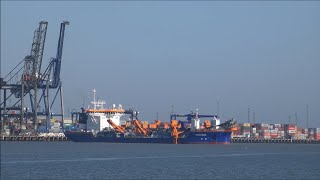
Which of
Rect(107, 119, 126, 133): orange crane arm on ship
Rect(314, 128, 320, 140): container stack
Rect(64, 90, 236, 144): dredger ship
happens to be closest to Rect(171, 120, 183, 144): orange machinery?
Rect(64, 90, 236, 144): dredger ship

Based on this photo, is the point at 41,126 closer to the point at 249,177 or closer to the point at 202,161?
the point at 202,161

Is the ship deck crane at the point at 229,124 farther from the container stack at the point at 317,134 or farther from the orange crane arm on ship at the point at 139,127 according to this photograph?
the container stack at the point at 317,134

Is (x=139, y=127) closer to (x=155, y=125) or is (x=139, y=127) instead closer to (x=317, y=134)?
(x=155, y=125)

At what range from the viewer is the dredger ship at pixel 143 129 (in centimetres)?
10744

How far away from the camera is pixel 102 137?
112 metres

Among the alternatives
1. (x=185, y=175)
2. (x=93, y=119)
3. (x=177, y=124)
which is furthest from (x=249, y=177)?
(x=93, y=119)

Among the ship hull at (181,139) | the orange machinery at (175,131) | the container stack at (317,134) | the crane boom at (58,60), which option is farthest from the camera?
the container stack at (317,134)

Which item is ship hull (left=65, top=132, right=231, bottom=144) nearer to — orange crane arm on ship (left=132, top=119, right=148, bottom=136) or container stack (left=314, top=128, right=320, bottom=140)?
orange crane arm on ship (left=132, top=119, right=148, bottom=136)

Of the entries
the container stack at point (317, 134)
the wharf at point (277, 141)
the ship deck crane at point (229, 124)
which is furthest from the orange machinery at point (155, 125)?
the container stack at point (317, 134)

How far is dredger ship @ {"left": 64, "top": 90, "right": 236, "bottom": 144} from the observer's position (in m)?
107

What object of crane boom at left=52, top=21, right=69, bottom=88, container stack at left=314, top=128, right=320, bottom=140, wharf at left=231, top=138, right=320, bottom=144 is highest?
crane boom at left=52, top=21, right=69, bottom=88

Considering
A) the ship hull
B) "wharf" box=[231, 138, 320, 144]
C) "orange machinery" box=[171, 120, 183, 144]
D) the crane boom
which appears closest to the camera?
"orange machinery" box=[171, 120, 183, 144]

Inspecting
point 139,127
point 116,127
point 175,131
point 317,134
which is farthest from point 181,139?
point 317,134

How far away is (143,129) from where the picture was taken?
110438 millimetres
